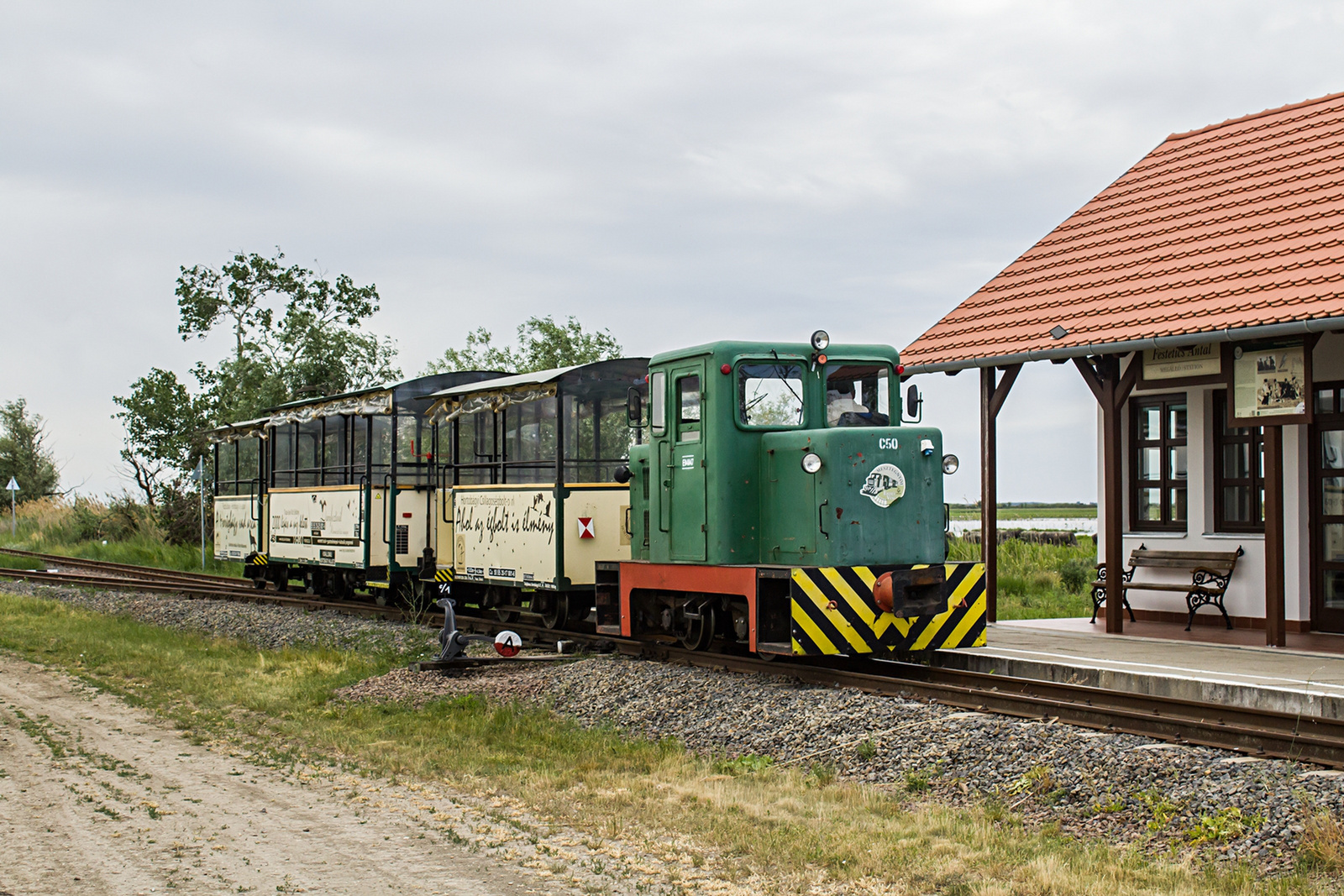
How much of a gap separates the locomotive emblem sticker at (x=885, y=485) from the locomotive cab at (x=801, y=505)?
1 cm

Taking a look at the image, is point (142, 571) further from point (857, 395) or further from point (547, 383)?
point (857, 395)

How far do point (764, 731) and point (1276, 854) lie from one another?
12.1ft

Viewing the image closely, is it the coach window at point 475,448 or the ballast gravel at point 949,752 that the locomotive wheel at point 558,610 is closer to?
the coach window at point 475,448

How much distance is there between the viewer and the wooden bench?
13.2 m

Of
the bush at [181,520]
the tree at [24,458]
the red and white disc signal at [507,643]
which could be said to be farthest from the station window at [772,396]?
the tree at [24,458]

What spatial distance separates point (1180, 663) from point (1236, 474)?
12.3 feet

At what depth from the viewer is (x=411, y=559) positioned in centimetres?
1731

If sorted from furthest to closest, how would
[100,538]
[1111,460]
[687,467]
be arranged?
[100,538] < [1111,460] < [687,467]

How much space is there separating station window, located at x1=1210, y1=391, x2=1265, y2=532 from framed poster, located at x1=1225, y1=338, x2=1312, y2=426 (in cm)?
135

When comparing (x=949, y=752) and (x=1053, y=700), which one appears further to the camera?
(x=1053, y=700)

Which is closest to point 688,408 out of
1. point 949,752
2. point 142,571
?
point 949,752

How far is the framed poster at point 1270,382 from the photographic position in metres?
11.3

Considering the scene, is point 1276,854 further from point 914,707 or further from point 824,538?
point 824,538

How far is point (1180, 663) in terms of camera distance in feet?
34.6
